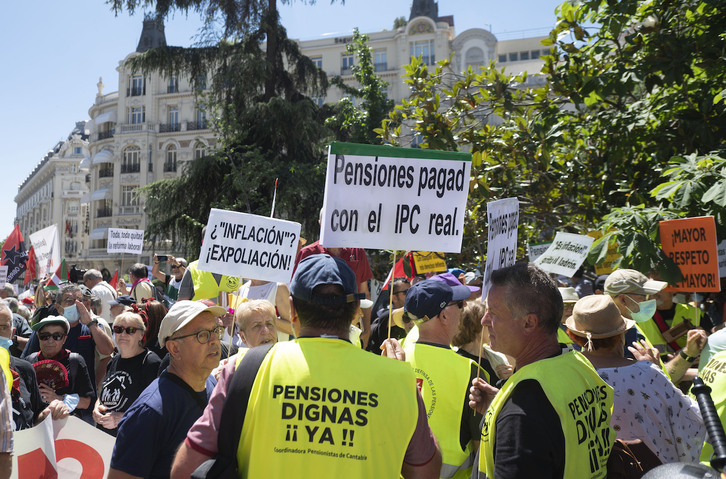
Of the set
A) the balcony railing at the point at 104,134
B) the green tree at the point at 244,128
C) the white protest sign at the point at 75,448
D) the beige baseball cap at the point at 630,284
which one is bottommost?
the white protest sign at the point at 75,448

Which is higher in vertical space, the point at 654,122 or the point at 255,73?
the point at 255,73

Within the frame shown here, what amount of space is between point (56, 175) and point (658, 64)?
88690 millimetres

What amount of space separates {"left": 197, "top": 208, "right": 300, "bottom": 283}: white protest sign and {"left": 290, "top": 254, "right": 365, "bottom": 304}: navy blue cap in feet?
10.8

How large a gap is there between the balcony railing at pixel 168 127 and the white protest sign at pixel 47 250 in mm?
40866

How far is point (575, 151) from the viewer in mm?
9109

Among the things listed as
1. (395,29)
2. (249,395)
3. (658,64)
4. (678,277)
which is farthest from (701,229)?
(395,29)

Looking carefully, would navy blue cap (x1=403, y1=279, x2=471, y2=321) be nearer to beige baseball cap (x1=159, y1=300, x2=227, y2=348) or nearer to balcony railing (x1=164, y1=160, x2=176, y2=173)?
beige baseball cap (x1=159, y1=300, x2=227, y2=348)

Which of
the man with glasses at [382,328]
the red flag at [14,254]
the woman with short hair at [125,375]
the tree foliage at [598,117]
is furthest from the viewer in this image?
the red flag at [14,254]

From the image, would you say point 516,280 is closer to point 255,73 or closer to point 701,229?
point 701,229

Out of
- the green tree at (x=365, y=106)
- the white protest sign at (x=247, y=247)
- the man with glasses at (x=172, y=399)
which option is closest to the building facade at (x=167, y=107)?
the green tree at (x=365, y=106)

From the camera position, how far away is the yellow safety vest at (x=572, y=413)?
7.42ft

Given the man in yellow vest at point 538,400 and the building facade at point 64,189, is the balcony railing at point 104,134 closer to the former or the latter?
the building facade at point 64,189

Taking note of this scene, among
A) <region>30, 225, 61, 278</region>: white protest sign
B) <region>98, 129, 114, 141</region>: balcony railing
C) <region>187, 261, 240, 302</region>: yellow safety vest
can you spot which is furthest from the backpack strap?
<region>98, 129, 114, 141</region>: balcony railing

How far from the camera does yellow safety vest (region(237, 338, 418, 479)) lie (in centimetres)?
218
